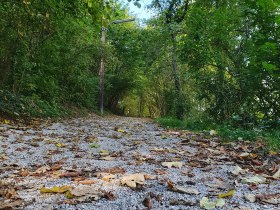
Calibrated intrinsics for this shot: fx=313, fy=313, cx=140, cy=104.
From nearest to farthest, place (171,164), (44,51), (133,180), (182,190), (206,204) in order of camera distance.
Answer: (206,204) → (182,190) → (133,180) → (171,164) → (44,51)

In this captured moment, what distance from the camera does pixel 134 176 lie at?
2.49m

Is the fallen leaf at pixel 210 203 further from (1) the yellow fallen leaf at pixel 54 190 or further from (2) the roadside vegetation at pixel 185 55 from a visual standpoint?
(2) the roadside vegetation at pixel 185 55

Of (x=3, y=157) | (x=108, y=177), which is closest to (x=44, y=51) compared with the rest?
(x=3, y=157)

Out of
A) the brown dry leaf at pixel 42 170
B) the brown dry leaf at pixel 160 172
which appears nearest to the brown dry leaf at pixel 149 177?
the brown dry leaf at pixel 160 172

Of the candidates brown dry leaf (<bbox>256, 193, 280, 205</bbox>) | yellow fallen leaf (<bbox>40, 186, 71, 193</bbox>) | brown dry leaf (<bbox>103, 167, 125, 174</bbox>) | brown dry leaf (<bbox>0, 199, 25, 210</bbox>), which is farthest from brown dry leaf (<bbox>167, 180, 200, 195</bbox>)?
brown dry leaf (<bbox>0, 199, 25, 210</bbox>)

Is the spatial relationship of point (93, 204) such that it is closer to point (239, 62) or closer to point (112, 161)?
point (112, 161)

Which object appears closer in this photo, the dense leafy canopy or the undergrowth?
the dense leafy canopy

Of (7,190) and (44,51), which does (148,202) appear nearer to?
(7,190)

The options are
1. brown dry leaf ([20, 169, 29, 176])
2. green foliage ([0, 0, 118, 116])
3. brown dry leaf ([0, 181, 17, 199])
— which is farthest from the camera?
green foliage ([0, 0, 118, 116])

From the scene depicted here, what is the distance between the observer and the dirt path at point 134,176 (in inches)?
77.6

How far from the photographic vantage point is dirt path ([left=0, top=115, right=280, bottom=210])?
197cm

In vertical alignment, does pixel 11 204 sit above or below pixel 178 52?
below

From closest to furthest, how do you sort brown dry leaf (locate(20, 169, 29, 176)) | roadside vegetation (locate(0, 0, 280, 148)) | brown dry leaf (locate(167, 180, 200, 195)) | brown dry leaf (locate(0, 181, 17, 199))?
brown dry leaf (locate(0, 181, 17, 199)), brown dry leaf (locate(167, 180, 200, 195)), brown dry leaf (locate(20, 169, 29, 176)), roadside vegetation (locate(0, 0, 280, 148))

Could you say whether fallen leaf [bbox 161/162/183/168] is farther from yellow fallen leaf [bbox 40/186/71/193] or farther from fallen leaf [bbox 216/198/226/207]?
yellow fallen leaf [bbox 40/186/71/193]
